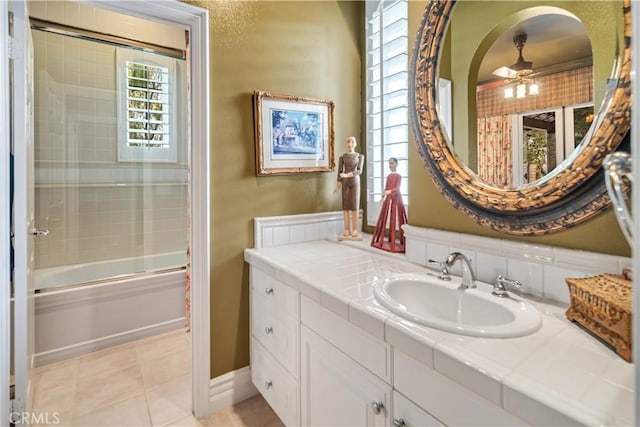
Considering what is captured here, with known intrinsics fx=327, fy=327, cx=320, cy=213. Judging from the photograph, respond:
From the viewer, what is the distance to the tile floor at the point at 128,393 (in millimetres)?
1668

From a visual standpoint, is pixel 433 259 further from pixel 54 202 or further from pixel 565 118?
pixel 54 202

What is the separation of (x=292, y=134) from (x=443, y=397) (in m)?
1.53

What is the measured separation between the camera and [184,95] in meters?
3.01

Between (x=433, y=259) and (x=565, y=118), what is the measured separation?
69 cm

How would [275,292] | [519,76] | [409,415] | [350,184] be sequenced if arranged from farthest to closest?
[350,184] → [275,292] → [519,76] → [409,415]

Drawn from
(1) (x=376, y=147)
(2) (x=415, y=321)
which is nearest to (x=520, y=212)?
(2) (x=415, y=321)

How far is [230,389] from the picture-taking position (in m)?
1.78

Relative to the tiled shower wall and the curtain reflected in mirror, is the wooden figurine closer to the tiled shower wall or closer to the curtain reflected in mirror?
the curtain reflected in mirror

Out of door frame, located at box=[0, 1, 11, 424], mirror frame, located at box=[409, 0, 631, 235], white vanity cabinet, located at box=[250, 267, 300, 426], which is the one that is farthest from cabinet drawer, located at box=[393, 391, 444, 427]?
door frame, located at box=[0, 1, 11, 424]

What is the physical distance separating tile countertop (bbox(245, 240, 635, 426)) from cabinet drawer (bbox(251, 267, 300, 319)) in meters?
0.23

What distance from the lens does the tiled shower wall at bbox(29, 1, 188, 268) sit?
2480 mm

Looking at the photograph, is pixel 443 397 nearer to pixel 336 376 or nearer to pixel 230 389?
pixel 336 376

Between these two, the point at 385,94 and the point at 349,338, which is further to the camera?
the point at 385,94

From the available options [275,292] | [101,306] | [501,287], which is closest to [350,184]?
[275,292]
